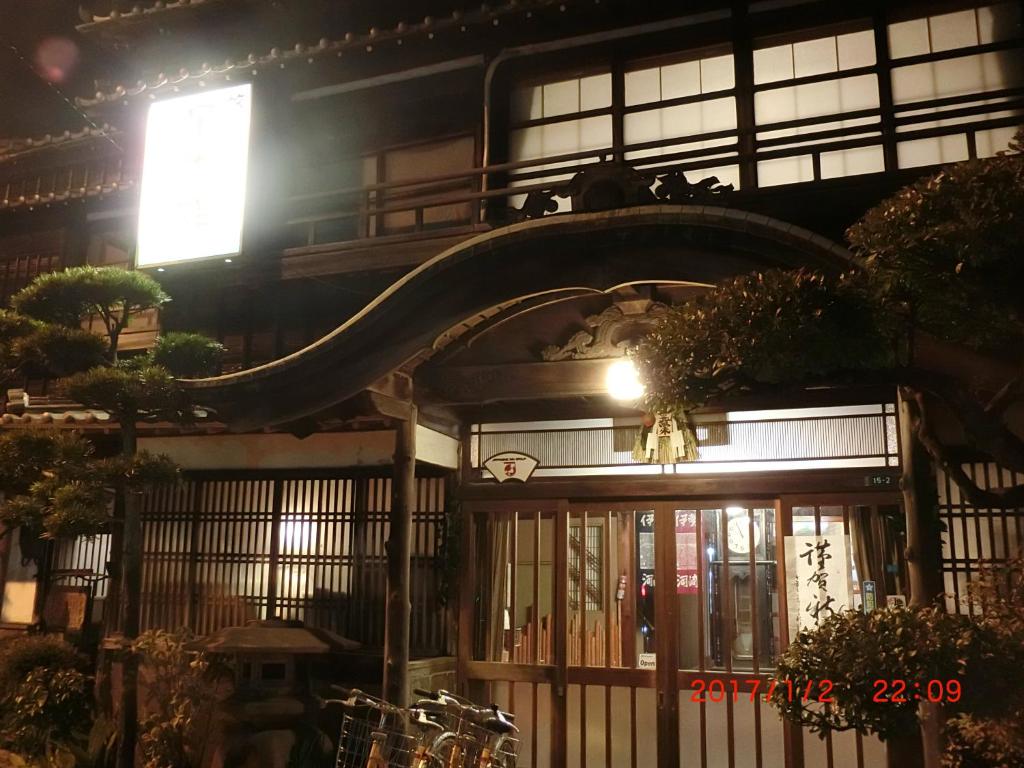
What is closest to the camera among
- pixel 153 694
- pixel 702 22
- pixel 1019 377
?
pixel 1019 377

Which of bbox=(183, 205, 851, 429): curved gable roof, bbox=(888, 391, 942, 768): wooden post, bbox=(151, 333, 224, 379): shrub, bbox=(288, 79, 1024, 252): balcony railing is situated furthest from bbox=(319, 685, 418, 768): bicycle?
bbox=(288, 79, 1024, 252): balcony railing

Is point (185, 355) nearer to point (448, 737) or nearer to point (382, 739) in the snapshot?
point (382, 739)

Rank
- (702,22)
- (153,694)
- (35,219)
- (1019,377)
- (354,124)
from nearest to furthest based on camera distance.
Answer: (1019,377), (153,694), (702,22), (354,124), (35,219)

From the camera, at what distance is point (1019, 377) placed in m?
4.84

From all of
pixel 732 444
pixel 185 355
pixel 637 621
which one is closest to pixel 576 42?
pixel 732 444

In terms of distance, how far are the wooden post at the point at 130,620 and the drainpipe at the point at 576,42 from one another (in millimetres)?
5788

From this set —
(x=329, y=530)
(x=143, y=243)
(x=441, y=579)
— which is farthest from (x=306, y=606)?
(x=143, y=243)

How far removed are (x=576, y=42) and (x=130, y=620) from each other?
28.7 ft

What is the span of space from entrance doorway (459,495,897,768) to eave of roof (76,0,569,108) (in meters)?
6.19

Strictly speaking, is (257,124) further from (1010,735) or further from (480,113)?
(1010,735)

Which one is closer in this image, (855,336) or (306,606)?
(855,336)

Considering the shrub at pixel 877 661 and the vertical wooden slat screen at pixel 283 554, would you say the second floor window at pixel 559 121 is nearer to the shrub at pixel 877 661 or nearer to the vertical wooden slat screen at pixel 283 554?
the vertical wooden slat screen at pixel 283 554

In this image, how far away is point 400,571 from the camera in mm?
9562

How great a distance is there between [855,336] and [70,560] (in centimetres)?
1229
